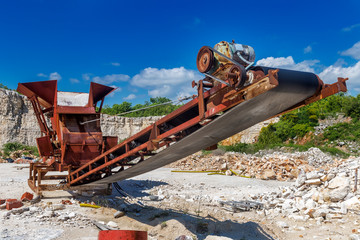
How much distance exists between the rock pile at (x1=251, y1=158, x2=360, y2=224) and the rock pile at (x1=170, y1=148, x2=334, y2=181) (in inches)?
233

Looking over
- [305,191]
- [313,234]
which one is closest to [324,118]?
[305,191]

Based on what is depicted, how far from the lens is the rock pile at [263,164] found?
1417cm

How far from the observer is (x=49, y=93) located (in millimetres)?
7672

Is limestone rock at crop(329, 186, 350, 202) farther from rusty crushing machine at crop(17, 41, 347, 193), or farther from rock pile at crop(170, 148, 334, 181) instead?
rock pile at crop(170, 148, 334, 181)

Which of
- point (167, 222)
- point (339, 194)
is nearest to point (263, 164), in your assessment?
point (339, 194)

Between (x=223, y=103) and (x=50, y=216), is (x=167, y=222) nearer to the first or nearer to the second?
(x=50, y=216)

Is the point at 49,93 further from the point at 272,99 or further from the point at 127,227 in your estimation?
the point at 272,99

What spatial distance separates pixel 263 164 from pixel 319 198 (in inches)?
335

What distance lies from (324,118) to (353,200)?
31.4 metres

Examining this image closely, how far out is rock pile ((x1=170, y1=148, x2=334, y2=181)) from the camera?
14.2 metres

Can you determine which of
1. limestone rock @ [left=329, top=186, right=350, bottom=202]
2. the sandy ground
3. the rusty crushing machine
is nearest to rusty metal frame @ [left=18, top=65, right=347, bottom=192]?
the rusty crushing machine

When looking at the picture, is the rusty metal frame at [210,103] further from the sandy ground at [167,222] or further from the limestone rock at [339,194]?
the limestone rock at [339,194]

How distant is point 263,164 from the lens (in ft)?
50.8

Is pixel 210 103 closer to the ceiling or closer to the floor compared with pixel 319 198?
closer to the ceiling
